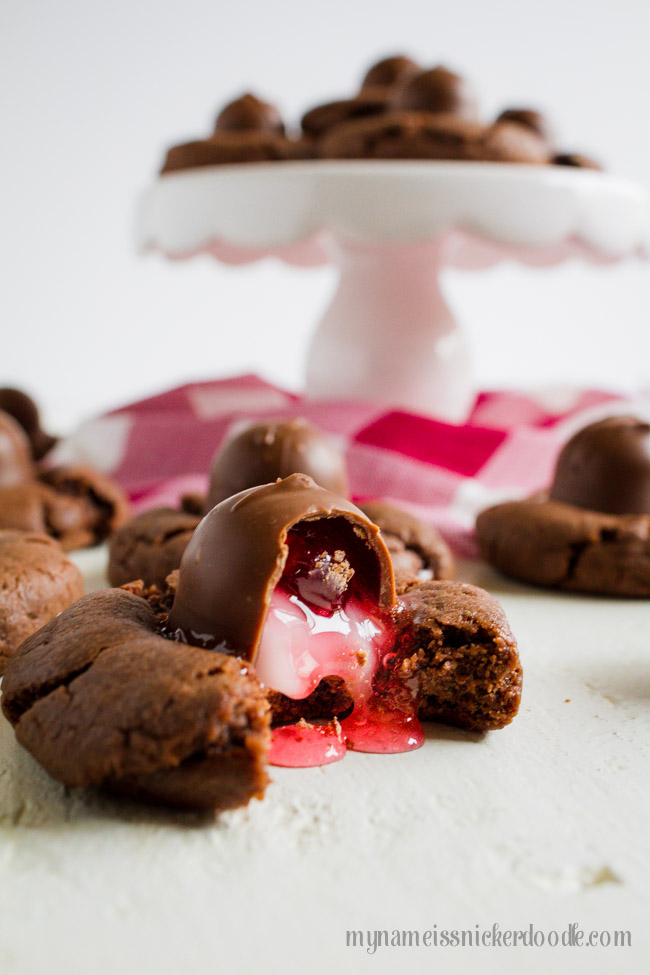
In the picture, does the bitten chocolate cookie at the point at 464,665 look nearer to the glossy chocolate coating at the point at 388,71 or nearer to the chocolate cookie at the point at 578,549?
the chocolate cookie at the point at 578,549

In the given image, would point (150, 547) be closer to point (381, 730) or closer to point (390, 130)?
point (381, 730)

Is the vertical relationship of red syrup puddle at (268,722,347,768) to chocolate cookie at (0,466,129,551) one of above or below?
above

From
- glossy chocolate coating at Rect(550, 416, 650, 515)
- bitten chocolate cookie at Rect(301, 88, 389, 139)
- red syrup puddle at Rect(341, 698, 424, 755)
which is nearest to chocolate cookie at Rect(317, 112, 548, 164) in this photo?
bitten chocolate cookie at Rect(301, 88, 389, 139)

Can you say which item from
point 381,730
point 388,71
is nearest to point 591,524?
point 381,730

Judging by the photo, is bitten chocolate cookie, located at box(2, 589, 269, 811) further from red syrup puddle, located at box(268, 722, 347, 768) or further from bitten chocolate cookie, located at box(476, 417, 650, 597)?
bitten chocolate cookie, located at box(476, 417, 650, 597)

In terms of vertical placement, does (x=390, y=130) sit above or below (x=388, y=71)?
below

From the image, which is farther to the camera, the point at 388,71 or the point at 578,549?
the point at 388,71

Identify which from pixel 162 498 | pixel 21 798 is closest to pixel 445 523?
pixel 162 498
